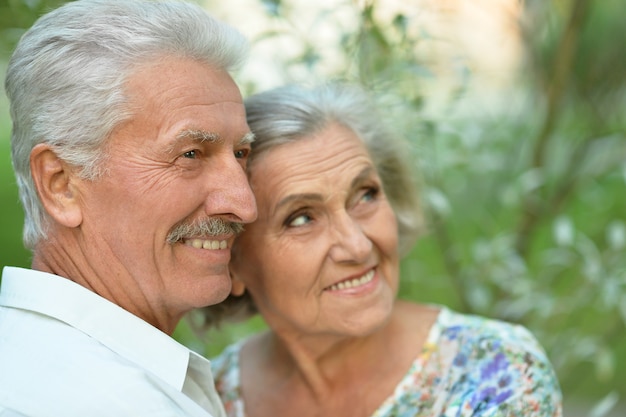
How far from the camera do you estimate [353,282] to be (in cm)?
284

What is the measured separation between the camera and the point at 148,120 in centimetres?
229

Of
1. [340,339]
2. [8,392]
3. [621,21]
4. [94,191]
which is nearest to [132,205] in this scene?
[94,191]

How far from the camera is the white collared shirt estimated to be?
1994 mm

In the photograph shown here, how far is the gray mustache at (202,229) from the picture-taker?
92.1 inches

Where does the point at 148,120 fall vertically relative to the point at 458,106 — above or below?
above

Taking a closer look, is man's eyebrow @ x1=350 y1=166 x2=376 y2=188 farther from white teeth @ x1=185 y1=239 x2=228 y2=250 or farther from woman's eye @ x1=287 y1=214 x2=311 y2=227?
white teeth @ x1=185 y1=239 x2=228 y2=250

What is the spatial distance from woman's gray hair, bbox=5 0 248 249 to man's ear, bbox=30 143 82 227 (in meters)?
0.04

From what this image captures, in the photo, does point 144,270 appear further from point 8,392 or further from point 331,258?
point 331,258

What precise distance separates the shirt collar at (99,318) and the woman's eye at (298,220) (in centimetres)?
70

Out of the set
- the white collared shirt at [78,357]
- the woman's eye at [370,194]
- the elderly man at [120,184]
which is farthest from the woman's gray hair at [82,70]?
the woman's eye at [370,194]

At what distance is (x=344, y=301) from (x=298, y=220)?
32 cm

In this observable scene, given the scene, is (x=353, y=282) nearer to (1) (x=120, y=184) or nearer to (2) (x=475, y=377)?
(2) (x=475, y=377)

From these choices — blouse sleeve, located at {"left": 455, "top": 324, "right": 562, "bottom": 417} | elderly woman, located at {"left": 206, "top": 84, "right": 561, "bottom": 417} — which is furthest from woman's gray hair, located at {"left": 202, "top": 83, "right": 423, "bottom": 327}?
blouse sleeve, located at {"left": 455, "top": 324, "right": 562, "bottom": 417}

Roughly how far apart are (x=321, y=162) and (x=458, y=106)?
53.5 inches
